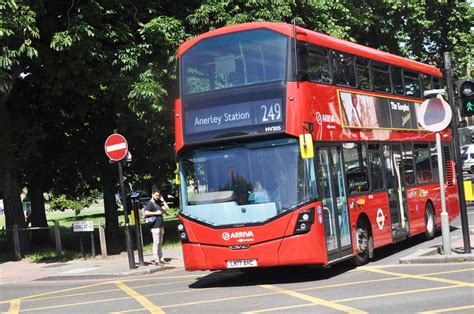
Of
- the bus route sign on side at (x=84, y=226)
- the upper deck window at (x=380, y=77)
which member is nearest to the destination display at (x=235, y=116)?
the upper deck window at (x=380, y=77)

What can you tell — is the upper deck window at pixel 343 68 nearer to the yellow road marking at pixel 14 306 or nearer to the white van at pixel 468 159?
the yellow road marking at pixel 14 306

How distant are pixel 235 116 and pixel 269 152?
848 mm

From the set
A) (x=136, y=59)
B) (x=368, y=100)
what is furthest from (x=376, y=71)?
(x=136, y=59)

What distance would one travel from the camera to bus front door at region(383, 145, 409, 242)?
1386cm

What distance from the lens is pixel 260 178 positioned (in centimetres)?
1072

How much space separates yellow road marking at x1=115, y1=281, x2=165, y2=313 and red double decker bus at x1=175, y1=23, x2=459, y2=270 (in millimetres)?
1070

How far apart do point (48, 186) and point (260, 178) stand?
18333 millimetres

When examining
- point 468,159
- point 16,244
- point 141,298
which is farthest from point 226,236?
point 468,159

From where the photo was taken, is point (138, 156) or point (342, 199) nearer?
point (342, 199)

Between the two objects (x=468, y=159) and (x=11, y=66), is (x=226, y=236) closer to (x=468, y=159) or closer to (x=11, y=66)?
(x=11, y=66)

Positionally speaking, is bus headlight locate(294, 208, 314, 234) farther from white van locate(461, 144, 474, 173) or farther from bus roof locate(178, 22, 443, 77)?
white van locate(461, 144, 474, 173)

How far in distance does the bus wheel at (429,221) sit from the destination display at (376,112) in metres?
2.03

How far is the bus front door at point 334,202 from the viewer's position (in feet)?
36.1

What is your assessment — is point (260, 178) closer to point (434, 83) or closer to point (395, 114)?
point (395, 114)
